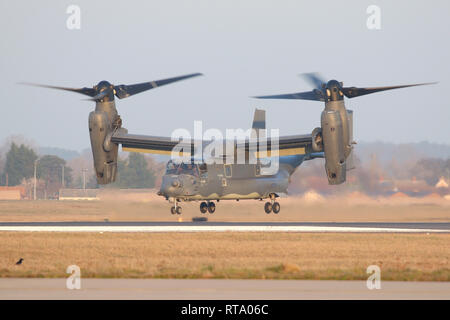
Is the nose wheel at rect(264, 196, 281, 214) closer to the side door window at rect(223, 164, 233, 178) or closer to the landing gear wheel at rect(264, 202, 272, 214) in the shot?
the landing gear wheel at rect(264, 202, 272, 214)

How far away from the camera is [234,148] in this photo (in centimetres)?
3931

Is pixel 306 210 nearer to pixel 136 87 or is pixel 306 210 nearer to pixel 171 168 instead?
pixel 171 168

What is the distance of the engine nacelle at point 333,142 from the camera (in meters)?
29.6

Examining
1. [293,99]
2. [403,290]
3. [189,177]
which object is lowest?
[403,290]

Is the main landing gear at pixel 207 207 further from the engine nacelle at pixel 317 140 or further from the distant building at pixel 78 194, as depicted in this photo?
the distant building at pixel 78 194

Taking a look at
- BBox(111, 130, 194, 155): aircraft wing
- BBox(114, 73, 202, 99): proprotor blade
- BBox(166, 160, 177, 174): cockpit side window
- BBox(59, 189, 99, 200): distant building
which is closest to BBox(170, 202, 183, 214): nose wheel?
BBox(166, 160, 177, 174): cockpit side window

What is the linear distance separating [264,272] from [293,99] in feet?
46.2

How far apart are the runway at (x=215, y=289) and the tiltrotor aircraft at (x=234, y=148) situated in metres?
13.6

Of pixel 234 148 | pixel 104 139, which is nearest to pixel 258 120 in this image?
pixel 234 148

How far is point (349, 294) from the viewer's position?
14.6m

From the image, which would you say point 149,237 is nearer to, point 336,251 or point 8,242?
point 8,242

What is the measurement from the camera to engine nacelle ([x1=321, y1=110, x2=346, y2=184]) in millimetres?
29578

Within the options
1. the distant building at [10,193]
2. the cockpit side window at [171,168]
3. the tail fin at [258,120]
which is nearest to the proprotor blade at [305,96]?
the cockpit side window at [171,168]
